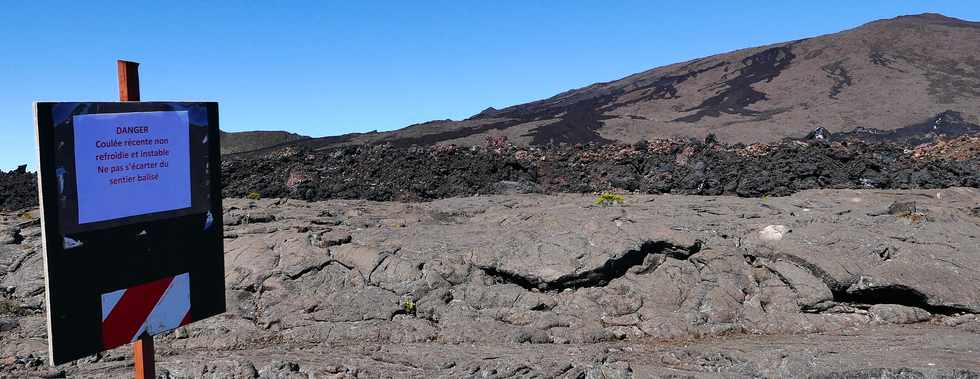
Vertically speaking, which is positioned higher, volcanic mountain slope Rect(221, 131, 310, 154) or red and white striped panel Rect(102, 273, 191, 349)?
volcanic mountain slope Rect(221, 131, 310, 154)

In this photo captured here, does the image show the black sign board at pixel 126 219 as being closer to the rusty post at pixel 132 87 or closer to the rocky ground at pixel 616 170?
the rusty post at pixel 132 87

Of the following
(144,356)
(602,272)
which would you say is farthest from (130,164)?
(602,272)

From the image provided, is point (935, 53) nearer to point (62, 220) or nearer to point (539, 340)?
Result: point (539, 340)

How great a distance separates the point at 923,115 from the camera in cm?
4969

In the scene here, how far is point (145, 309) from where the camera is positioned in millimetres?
4961

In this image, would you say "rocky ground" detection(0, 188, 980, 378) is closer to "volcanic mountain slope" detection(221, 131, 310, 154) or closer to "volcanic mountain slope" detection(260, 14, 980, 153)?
"volcanic mountain slope" detection(260, 14, 980, 153)

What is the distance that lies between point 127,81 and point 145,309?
159 cm

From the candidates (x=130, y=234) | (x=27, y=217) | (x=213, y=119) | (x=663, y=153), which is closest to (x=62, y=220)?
(x=130, y=234)

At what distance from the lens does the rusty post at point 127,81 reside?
479cm

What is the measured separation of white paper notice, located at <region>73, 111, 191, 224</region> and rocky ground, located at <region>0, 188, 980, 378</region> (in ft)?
9.21

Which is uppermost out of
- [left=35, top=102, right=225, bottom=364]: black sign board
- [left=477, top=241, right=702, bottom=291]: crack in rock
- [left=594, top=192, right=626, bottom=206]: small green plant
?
[left=35, top=102, right=225, bottom=364]: black sign board

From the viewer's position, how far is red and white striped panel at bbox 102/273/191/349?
4.78 metres

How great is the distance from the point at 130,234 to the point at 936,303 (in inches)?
356

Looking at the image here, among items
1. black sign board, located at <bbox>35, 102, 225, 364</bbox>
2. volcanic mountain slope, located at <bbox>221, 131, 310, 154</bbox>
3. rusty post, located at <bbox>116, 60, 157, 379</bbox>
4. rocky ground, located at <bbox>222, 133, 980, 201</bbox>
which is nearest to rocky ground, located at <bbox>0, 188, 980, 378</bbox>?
rusty post, located at <bbox>116, 60, 157, 379</bbox>
